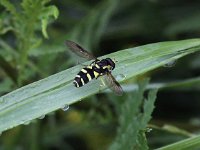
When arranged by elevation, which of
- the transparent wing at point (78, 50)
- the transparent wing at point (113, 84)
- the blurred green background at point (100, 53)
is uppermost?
the blurred green background at point (100, 53)

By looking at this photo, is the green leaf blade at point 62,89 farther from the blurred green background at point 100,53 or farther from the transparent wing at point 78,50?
the blurred green background at point 100,53

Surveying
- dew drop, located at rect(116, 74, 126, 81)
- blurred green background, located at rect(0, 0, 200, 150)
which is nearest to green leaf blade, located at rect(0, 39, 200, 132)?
dew drop, located at rect(116, 74, 126, 81)

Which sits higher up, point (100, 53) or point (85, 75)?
point (100, 53)

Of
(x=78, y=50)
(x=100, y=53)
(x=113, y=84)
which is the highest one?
(x=100, y=53)

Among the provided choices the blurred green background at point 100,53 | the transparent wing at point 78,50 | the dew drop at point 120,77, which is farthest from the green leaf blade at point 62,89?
the blurred green background at point 100,53

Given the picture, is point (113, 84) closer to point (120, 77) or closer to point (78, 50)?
point (120, 77)

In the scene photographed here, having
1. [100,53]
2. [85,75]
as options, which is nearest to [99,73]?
[85,75]
